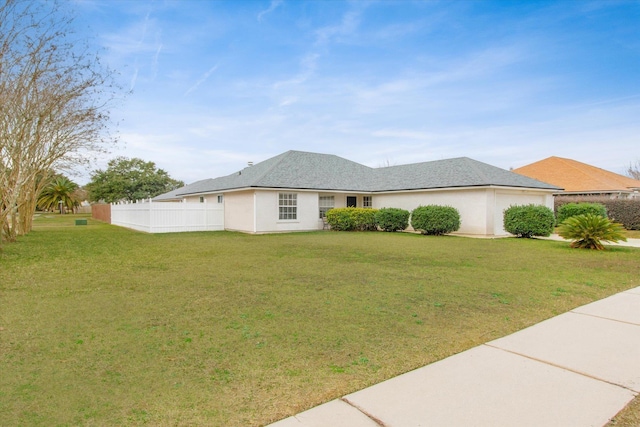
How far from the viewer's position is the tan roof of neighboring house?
2815cm

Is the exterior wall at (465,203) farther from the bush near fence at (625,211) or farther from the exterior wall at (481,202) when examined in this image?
the bush near fence at (625,211)

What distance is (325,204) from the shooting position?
2323 cm

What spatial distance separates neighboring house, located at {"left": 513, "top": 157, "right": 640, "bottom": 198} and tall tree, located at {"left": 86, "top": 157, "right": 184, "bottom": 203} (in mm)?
46634

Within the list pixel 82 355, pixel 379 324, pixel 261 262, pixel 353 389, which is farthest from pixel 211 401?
pixel 261 262

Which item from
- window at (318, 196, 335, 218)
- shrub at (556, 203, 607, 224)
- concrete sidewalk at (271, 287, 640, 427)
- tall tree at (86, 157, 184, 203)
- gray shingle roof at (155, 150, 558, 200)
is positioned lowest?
concrete sidewalk at (271, 287, 640, 427)

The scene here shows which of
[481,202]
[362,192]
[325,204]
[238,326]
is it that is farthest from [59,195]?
[238,326]

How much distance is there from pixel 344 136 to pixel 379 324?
27315 mm

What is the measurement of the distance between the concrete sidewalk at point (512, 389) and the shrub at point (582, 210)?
67.4ft

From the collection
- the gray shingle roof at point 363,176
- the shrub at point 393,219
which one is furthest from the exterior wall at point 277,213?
the shrub at point 393,219

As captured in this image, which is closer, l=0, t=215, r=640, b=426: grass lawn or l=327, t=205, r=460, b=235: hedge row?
l=0, t=215, r=640, b=426: grass lawn

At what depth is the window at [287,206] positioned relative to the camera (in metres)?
21.2

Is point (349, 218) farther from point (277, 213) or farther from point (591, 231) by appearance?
point (591, 231)

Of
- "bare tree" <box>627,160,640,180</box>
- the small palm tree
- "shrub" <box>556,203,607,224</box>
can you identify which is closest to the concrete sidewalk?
the small palm tree

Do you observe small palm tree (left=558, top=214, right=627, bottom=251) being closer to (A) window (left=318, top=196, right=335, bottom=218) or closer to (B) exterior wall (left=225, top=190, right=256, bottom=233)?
(A) window (left=318, top=196, right=335, bottom=218)
